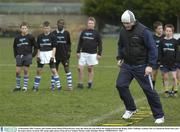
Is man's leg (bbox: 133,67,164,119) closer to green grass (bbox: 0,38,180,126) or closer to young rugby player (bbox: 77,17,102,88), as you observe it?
green grass (bbox: 0,38,180,126)

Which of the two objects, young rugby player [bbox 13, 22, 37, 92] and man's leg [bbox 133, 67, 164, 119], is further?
young rugby player [bbox 13, 22, 37, 92]

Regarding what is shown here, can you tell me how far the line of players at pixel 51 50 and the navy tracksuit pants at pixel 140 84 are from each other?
206 inches

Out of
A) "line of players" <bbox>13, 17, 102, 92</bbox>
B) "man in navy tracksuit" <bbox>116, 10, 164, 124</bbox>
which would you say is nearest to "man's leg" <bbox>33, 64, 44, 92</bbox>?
"line of players" <bbox>13, 17, 102, 92</bbox>

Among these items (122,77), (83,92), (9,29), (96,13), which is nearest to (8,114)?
(122,77)

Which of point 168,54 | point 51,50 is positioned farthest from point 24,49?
point 168,54

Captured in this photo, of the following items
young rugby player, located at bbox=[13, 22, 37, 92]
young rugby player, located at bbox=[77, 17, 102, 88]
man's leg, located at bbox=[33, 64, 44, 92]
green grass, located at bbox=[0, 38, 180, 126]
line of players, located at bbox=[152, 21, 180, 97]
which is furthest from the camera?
young rugby player, located at bbox=[77, 17, 102, 88]

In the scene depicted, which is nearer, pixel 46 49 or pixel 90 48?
pixel 46 49

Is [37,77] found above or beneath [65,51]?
beneath

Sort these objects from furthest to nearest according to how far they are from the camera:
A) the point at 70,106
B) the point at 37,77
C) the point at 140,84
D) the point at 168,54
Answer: the point at 37,77, the point at 168,54, the point at 70,106, the point at 140,84

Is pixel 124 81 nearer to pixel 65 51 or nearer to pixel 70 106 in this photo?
pixel 70 106

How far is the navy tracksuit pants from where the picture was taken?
35.9ft

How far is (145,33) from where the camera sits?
10.9 meters

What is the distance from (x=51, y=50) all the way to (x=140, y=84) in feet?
19.0

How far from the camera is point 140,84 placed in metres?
11.1
